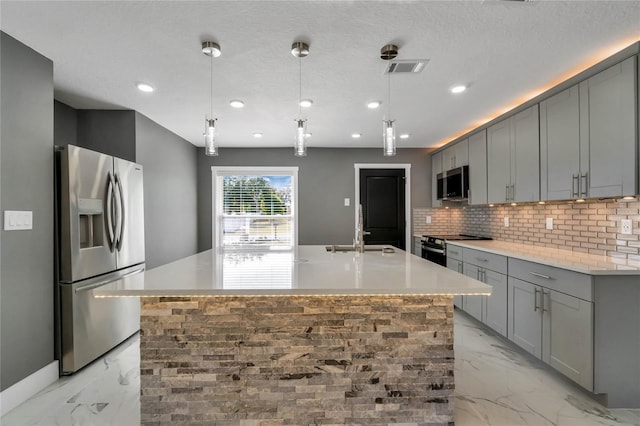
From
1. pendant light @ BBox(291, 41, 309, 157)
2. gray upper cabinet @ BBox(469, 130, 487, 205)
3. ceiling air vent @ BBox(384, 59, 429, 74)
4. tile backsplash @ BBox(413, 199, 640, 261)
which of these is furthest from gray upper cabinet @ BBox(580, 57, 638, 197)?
pendant light @ BBox(291, 41, 309, 157)

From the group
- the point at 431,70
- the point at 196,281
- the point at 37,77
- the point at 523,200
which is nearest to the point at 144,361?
the point at 196,281

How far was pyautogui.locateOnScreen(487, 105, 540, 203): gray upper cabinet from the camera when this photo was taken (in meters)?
2.87

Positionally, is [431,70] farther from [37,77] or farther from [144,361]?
[37,77]

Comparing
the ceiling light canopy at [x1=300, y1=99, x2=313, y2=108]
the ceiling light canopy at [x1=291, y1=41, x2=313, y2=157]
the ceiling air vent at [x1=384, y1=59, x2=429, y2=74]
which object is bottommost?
the ceiling light canopy at [x1=291, y1=41, x2=313, y2=157]

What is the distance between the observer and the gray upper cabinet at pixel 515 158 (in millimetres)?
2873

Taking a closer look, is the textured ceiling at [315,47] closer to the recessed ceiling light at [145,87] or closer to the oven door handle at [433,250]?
the recessed ceiling light at [145,87]

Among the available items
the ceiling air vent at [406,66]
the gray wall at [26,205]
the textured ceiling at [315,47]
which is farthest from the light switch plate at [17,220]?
the ceiling air vent at [406,66]

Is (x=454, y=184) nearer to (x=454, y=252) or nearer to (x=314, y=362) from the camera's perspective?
(x=454, y=252)

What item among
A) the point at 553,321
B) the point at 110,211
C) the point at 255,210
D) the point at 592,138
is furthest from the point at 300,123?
the point at 255,210

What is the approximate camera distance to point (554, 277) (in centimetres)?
228

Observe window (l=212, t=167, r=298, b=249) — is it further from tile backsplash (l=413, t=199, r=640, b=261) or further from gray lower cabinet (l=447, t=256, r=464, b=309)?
tile backsplash (l=413, t=199, r=640, b=261)

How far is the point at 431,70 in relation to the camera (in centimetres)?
240

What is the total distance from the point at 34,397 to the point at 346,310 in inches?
89.0

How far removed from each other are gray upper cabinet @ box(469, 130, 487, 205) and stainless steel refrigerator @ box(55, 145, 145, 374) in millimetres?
3712
